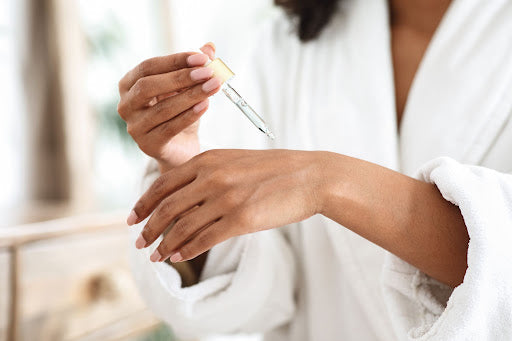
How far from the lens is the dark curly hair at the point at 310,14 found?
0.80 m

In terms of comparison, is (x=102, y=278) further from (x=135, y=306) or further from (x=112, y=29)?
(x=112, y=29)

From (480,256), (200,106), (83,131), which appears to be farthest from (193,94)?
(83,131)

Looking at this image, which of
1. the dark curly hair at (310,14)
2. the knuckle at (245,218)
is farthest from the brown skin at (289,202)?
the dark curly hair at (310,14)

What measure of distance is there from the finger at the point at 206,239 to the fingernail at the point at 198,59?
0.14m

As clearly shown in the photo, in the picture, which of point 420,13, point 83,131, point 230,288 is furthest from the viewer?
point 83,131

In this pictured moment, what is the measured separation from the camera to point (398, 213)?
0.47m

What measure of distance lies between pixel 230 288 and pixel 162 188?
246mm

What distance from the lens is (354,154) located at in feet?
2.32

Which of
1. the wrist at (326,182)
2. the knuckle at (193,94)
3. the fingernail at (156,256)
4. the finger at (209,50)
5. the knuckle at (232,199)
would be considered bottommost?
the fingernail at (156,256)

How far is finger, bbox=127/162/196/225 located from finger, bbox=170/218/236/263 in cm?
5

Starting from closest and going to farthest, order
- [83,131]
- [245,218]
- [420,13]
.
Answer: [245,218], [420,13], [83,131]

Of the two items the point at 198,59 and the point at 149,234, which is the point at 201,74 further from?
the point at 149,234

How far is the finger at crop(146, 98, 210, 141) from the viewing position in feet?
1.54

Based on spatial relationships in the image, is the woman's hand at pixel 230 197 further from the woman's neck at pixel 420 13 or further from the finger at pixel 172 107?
the woman's neck at pixel 420 13
